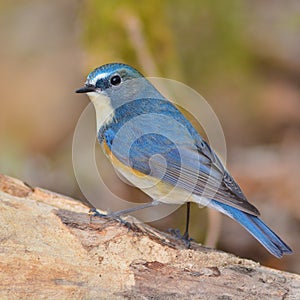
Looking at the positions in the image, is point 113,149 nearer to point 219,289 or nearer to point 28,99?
point 219,289

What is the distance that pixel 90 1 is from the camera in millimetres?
6988

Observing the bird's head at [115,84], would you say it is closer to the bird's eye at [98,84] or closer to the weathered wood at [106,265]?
the bird's eye at [98,84]

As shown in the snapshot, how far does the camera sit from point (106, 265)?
3.69 m

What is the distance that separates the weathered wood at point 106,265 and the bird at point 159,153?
0.91ft

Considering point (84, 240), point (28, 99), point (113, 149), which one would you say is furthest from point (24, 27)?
point (84, 240)

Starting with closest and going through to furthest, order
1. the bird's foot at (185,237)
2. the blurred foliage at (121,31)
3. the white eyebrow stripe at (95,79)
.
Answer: the bird's foot at (185,237) → the white eyebrow stripe at (95,79) → the blurred foliage at (121,31)

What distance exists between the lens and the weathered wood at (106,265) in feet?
11.5

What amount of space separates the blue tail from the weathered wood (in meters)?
0.15

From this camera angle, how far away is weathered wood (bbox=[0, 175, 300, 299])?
3.52 m

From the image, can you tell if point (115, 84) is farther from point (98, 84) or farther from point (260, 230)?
point (260, 230)

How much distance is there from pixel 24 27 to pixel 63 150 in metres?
2.31

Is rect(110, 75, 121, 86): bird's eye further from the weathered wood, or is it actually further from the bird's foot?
the bird's foot

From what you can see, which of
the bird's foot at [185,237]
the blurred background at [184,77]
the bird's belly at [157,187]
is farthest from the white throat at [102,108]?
the blurred background at [184,77]

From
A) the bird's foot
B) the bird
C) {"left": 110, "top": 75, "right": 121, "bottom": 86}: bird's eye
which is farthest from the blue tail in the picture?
{"left": 110, "top": 75, "right": 121, "bottom": 86}: bird's eye
